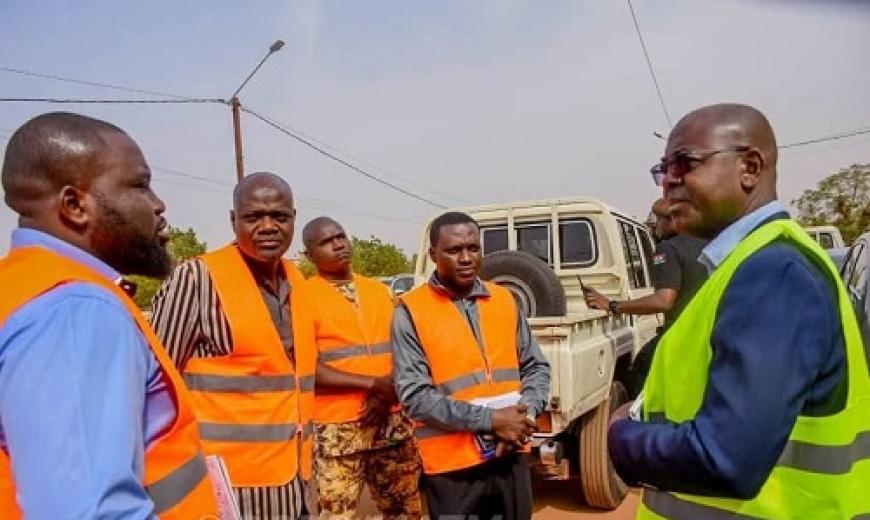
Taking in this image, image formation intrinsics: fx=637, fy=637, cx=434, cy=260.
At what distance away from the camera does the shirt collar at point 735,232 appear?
1.42 m

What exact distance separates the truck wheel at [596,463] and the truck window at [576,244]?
166 centimetres

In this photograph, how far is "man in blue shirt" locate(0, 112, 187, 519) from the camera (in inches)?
37.2

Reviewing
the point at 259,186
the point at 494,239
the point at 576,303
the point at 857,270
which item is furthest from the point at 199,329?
the point at 576,303

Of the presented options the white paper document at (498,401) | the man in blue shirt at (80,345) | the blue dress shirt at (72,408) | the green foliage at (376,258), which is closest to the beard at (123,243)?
the man in blue shirt at (80,345)

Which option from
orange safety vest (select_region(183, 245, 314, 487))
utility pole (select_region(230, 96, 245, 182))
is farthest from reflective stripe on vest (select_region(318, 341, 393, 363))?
utility pole (select_region(230, 96, 245, 182))

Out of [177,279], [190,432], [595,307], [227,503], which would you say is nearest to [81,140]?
[190,432]

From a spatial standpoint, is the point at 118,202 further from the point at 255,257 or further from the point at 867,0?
the point at 867,0

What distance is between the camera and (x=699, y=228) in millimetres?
1513

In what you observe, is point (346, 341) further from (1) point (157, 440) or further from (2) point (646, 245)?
(2) point (646, 245)

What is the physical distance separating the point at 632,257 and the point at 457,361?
4019 mm

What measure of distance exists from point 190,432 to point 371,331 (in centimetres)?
224

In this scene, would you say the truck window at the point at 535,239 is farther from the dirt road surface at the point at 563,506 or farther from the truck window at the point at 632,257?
the dirt road surface at the point at 563,506

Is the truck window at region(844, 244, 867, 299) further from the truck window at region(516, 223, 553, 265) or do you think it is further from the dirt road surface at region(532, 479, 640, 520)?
the truck window at region(516, 223, 553, 265)

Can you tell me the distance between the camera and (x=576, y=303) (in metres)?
5.75
